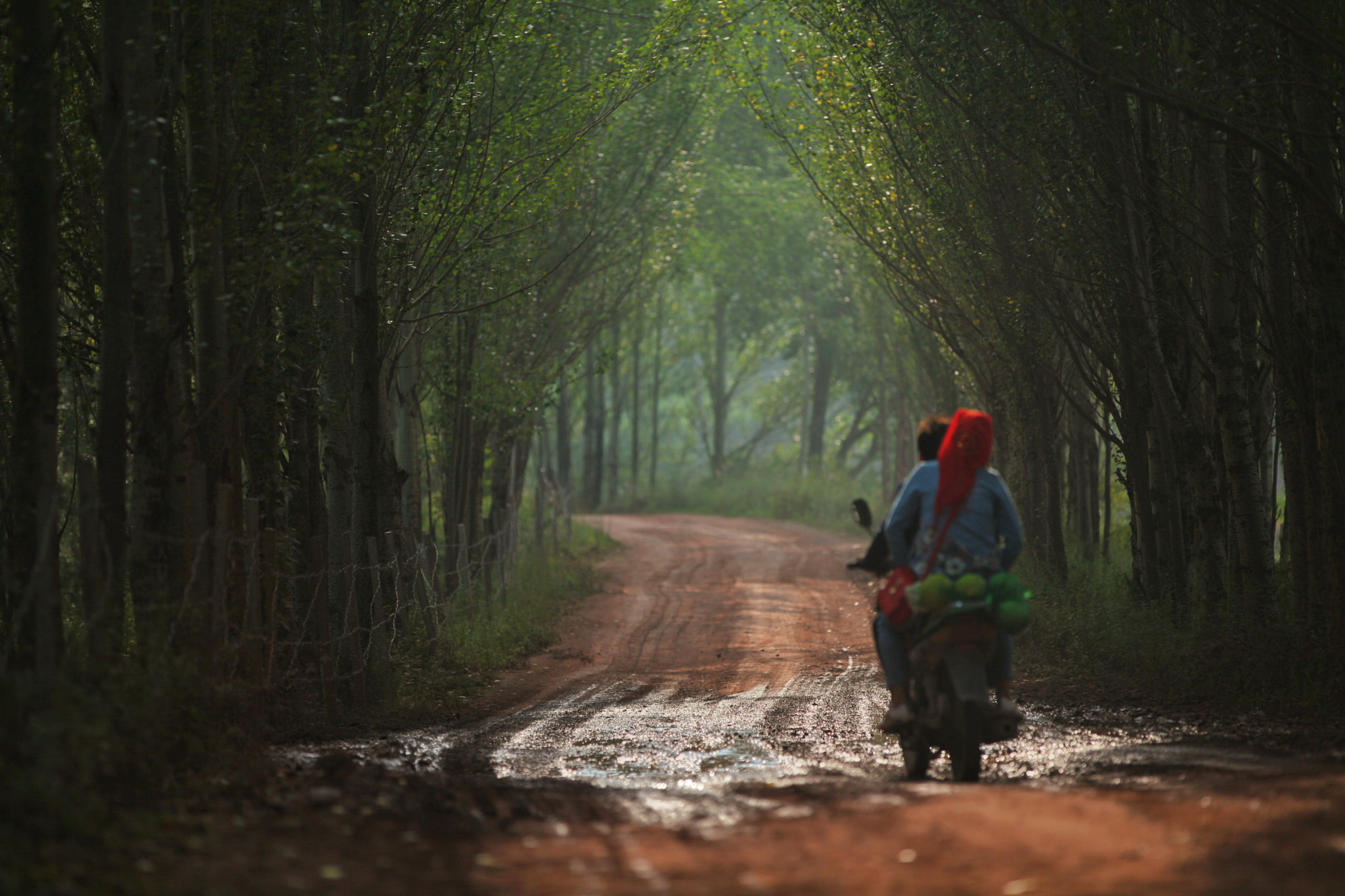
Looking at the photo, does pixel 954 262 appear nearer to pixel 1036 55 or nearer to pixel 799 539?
pixel 1036 55

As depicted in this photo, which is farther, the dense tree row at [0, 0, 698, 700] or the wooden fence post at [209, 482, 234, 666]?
the wooden fence post at [209, 482, 234, 666]

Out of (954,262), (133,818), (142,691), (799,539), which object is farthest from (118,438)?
(799,539)

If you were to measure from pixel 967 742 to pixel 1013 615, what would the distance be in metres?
0.69

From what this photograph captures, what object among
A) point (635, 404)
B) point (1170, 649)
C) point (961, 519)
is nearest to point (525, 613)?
point (1170, 649)

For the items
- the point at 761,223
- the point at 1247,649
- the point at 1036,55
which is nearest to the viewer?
the point at 1247,649

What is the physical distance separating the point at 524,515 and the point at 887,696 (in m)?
23.7

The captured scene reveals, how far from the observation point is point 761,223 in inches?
1756

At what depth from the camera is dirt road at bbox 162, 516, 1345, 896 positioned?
439 centimetres

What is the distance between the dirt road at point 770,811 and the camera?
439 cm

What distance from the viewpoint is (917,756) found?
7.09m

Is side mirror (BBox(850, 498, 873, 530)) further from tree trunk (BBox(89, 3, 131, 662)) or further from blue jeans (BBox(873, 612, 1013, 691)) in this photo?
tree trunk (BBox(89, 3, 131, 662))

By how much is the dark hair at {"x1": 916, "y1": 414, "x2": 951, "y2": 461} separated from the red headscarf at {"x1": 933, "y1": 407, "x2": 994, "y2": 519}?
433mm

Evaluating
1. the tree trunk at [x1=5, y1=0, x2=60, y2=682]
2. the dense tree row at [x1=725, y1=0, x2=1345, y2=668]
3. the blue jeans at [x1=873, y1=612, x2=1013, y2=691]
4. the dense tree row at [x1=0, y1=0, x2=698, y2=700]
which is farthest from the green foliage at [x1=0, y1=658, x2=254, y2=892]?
the dense tree row at [x1=725, y1=0, x2=1345, y2=668]

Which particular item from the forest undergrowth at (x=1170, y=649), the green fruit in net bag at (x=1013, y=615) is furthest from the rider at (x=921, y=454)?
the forest undergrowth at (x=1170, y=649)
